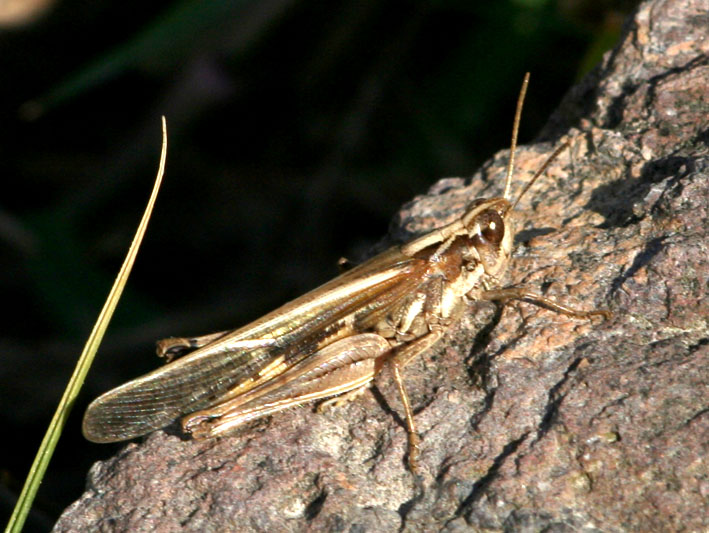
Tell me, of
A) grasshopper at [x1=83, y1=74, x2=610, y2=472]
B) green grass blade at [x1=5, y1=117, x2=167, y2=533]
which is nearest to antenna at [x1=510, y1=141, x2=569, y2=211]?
grasshopper at [x1=83, y1=74, x2=610, y2=472]

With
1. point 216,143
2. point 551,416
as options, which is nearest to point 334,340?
point 551,416

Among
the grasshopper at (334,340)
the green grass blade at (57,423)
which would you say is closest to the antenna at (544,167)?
the grasshopper at (334,340)

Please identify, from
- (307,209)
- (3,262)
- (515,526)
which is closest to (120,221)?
(3,262)

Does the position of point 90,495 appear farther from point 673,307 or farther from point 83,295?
point 83,295

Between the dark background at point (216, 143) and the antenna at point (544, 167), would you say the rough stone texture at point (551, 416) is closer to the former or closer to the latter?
the antenna at point (544, 167)

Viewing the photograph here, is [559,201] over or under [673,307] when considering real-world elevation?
over

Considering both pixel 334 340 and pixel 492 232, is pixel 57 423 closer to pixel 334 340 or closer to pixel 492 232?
pixel 334 340
